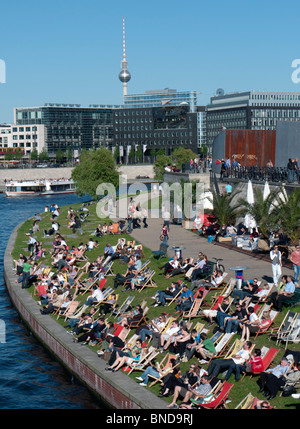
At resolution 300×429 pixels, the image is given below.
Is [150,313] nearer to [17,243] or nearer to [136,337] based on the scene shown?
[136,337]

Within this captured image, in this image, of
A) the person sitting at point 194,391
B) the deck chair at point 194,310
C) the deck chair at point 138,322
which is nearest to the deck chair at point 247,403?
the person sitting at point 194,391

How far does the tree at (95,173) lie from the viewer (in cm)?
7031

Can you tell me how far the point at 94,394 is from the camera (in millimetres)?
16250

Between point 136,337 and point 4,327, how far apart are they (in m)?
8.50

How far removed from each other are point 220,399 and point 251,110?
155m

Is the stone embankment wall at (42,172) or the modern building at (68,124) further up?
the modern building at (68,124)

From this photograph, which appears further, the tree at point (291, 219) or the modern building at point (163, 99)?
the modern building at point (163, 99)

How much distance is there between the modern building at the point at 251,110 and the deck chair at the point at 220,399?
142464 mm

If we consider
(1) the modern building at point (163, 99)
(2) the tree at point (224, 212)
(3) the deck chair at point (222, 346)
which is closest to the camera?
(3) the deck chair at point (222, 346)

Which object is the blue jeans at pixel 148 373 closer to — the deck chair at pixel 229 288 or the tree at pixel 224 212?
the deck chair at pixel 229 288

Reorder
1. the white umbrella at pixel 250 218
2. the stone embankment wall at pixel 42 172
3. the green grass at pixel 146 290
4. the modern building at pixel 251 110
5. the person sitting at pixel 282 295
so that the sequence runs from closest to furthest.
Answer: the green grass at pixel 146 290
the person sitting at pixel 282 295
the white umbrella at pixel 250 218
the stone embankment wall at pixel 42 172
the modern building at pixel 251 110

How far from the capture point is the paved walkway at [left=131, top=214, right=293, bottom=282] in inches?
878
